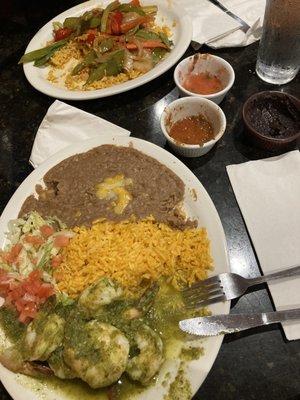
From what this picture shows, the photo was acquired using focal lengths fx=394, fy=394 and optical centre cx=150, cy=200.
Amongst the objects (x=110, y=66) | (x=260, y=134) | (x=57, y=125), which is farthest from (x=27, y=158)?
(x=260, y=134)

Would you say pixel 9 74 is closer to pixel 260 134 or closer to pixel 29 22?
pixel 29 22

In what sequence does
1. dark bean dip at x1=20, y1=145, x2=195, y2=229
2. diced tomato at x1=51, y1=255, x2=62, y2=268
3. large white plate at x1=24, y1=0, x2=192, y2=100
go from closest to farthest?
diced tomato at x1=51, y1=255, x2=62, y2=268
dark bean dip at x1=20, y1=145, x2=195, y2=229
large white plate at x1=24, y1=0, x2=192, y2=100

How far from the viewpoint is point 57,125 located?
2316 mm

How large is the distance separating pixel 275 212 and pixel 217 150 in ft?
1.81

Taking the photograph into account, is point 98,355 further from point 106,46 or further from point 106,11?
point 106,11

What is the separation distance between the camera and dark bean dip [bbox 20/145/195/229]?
6.51ft

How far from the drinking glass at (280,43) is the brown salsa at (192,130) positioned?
640 mm

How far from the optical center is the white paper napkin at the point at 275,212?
1.77 metres

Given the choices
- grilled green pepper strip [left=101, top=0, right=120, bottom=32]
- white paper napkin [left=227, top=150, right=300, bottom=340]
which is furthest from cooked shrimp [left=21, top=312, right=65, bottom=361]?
grilled green pepper strip [left=101, top=0, right=120, bottom=32]

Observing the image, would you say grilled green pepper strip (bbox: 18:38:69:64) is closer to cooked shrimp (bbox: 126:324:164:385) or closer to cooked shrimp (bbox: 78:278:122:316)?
cooked shrimp (bbox: 78:278:122:316)

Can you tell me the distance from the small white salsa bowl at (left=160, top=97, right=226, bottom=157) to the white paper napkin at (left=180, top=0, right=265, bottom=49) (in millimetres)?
738

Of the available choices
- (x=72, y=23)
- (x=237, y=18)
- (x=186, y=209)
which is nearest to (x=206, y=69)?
(x=237, y=18)

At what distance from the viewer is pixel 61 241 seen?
6.18 ft

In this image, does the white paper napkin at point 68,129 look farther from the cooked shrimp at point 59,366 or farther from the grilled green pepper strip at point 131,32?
the cooked shrimp at point 59,366
